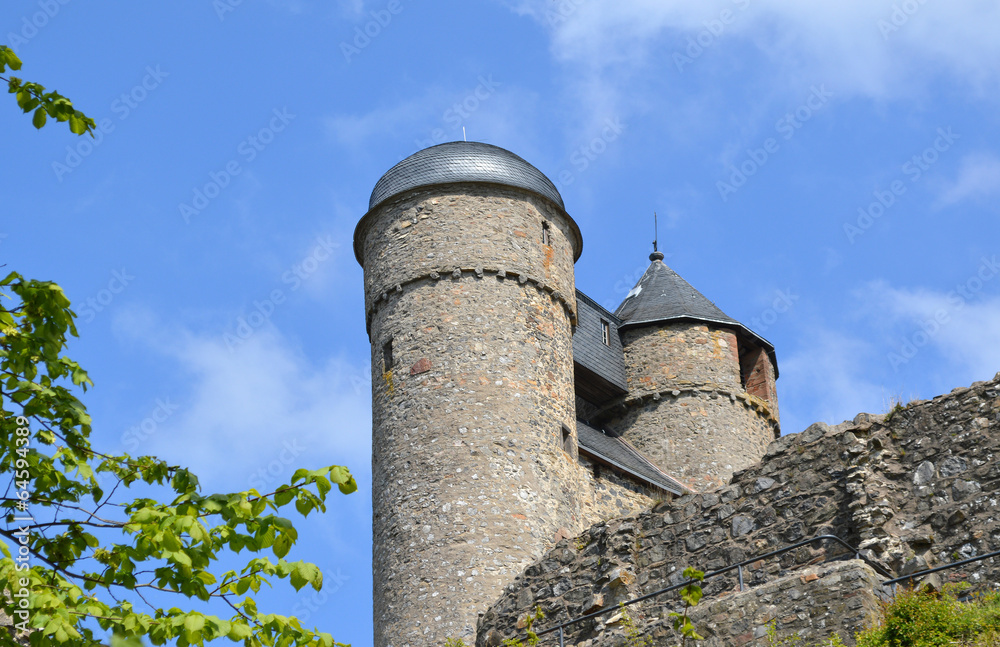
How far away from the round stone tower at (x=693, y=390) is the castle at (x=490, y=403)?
46 mm

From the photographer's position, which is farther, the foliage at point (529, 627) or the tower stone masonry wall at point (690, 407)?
the tower stone masonry wall at point (690, 407)

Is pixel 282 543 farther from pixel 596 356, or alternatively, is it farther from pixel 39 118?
pixel 596 356

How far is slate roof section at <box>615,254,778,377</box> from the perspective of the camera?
26750 millimetres

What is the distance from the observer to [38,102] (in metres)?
8.29

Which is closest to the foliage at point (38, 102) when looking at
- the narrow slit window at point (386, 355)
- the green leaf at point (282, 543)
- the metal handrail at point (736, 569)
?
the green leaf at point (282, 543)

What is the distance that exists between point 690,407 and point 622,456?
2.61 meters

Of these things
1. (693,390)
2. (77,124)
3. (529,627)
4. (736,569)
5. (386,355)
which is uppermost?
(693,390)

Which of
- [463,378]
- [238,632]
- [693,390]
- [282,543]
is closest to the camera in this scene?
[238,632]

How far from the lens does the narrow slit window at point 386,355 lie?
20.3 m

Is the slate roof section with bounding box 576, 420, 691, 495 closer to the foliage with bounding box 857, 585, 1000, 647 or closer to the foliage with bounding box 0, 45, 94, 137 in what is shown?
the foliage with bounding box 857, 585, 1000, 647

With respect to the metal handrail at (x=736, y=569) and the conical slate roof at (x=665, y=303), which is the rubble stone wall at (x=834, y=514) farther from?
the conical slate roof at (x=665, y=303)

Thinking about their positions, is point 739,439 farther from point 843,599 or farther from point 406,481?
point 843,599

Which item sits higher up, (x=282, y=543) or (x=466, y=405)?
(x=466, y=405)

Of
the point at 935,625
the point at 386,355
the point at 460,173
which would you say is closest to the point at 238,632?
the point at 935,625
